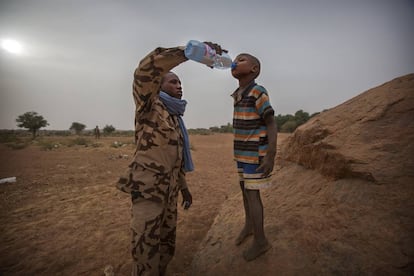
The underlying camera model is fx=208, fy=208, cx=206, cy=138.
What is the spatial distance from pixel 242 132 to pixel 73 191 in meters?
5.42

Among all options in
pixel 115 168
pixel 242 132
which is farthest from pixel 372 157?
pixel 115 168

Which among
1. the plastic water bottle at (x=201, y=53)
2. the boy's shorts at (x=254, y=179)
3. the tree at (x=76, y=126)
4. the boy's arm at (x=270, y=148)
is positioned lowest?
the boy's shorts at (x=254, y=179)

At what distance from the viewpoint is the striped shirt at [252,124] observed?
173 cm

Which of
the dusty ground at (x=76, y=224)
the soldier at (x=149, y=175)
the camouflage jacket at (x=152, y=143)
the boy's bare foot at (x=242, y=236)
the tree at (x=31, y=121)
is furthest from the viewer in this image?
the tree at (x=31, y=121)

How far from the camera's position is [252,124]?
178cm

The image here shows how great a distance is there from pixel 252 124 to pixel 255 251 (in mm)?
1148

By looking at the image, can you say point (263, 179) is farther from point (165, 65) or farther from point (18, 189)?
point (18, 189)

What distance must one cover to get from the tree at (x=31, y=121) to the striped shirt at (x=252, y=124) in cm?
4161

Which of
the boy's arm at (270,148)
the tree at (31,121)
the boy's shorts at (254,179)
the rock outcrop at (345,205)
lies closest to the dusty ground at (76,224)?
the rock outcrop at (345,205)

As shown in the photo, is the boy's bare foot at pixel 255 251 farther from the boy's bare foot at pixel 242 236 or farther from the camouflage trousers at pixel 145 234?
the camouflage trousers at pixel 145 234

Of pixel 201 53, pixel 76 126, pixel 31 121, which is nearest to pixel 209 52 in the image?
pixel 201 53

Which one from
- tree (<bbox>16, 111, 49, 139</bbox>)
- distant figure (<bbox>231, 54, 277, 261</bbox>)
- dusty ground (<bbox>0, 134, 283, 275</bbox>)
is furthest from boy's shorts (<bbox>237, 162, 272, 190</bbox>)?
tree (<bbox>16, 111, 49, 139</bbox>)

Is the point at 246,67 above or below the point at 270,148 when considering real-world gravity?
above

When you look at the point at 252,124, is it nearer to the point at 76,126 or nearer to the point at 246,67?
the point at 246,67
